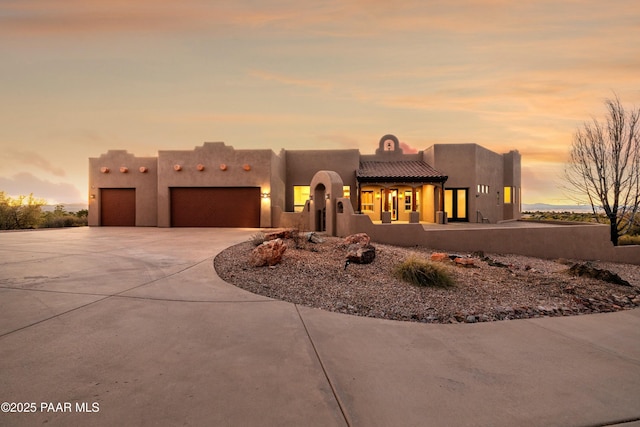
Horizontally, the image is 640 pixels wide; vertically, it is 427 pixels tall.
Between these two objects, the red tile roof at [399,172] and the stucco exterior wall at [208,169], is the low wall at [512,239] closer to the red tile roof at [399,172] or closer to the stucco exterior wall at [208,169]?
the red tile roof at [399,172]

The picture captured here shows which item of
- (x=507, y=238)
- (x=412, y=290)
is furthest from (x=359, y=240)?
(x=507, y=238)

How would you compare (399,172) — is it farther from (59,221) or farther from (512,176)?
(59,221)

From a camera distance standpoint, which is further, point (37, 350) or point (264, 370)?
point (37, 350)

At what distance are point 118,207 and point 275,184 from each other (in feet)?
38.5

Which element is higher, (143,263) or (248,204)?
(248,204)

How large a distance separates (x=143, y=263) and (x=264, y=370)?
22.2ft

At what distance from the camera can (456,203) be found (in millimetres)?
22266

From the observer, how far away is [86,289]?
19.2 feet

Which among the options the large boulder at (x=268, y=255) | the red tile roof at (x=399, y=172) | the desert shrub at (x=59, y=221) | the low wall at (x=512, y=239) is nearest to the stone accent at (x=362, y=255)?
the large boulder at (x=268, y=255)

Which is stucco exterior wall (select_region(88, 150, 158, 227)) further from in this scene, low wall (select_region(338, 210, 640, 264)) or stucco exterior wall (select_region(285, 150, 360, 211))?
low wall (select_region(338, 210, 640, 264))

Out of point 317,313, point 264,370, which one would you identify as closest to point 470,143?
point 317,313

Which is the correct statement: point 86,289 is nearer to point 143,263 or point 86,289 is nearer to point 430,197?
point 143,263

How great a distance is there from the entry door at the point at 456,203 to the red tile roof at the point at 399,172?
81.6 inches

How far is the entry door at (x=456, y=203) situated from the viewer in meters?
22.2
